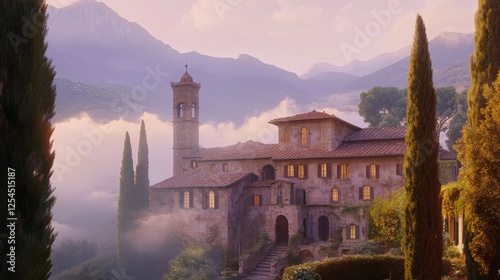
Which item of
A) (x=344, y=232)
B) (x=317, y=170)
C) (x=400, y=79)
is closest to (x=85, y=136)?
(x=317, y=170)

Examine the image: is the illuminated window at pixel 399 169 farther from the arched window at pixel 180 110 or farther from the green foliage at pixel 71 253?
the green foliage at pixel 71 253

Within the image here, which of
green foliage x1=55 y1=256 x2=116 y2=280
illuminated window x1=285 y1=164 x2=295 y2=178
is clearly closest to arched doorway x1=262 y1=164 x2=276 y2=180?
illuminated window x1=285 y1=164 x2=295 y2=178

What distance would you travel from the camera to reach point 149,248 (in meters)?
44.5

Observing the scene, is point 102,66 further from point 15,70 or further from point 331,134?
point 15,70

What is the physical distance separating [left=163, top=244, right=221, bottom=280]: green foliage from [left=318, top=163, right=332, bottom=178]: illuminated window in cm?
1195

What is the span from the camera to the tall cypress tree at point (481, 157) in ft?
48.8

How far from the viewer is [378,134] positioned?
1688 inches

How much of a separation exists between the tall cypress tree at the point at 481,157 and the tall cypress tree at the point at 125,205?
36.2 m

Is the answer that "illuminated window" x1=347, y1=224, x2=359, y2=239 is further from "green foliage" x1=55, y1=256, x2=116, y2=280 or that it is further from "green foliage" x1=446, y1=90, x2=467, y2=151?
"green foliage" x1=446, y1=90, x2=467, y2=151

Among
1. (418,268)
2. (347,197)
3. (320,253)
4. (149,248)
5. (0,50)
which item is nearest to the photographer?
(0,50)

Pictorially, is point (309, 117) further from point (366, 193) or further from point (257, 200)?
point (257, 200)

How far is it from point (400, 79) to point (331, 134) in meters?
106

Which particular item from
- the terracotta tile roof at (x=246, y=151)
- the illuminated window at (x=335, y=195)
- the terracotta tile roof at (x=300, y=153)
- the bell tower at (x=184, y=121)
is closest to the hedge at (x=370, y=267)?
the illuminated window at (x=335, y=195)

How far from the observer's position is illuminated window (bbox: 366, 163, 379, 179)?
39.5 meters
